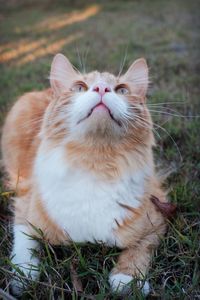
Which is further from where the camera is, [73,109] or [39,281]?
[73,109]

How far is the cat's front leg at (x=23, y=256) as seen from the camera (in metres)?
1.86

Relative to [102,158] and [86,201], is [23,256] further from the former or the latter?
[102,158]

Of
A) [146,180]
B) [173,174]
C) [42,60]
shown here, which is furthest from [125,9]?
[146,180]

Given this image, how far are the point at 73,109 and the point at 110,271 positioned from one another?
87cm

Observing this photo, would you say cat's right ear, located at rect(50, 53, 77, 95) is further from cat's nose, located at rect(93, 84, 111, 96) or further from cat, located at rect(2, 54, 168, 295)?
cat's nose, located at rect(93, 84, 111, 96)

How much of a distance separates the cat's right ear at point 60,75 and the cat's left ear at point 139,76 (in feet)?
1.13

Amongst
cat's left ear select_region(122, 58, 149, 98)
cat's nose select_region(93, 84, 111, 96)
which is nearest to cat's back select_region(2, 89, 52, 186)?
cat's left ear select_region(122, 58, 149, 98)

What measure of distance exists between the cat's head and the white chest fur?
19 cm

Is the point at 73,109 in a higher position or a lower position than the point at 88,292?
higher

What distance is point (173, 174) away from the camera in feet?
9.32

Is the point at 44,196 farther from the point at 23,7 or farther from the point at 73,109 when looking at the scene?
the point at 23,7

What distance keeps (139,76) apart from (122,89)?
240 millimetres

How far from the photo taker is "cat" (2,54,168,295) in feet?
6.21

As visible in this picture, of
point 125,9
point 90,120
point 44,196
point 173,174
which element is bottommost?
point 173,174
